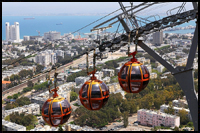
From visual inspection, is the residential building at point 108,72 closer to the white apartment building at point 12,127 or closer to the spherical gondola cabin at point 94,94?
the white apartment building at point 12,127

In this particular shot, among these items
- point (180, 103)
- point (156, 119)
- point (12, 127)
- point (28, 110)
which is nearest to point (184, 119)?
point (156, 119)

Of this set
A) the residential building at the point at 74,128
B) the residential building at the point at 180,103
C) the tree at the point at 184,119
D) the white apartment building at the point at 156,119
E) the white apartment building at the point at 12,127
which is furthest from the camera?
the residential building at the point at 180,103

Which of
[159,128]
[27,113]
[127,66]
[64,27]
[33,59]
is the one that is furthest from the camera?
[64,27]

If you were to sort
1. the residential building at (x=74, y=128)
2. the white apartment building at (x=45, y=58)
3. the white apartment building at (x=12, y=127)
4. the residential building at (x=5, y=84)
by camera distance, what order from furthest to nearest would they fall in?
the white apartment building at (x=45, y=58) < the residential building at (x=5, y=84) < the white apartment building at (x=12, y=127) < the residential building at (x=74, y=128)

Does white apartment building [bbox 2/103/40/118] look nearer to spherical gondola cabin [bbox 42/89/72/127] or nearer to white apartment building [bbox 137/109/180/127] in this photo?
white apartment building [bbox 137/109/180/127]

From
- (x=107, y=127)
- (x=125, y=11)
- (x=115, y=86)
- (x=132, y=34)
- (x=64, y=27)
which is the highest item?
(x=64, y=27)

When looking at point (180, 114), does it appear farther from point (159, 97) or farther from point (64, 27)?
point (64, 27)

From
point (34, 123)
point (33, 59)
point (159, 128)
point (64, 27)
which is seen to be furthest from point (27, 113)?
point (64, 27)

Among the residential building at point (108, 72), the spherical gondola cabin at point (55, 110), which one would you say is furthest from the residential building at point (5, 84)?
the spherical gondola cabin at point (55, 110)
